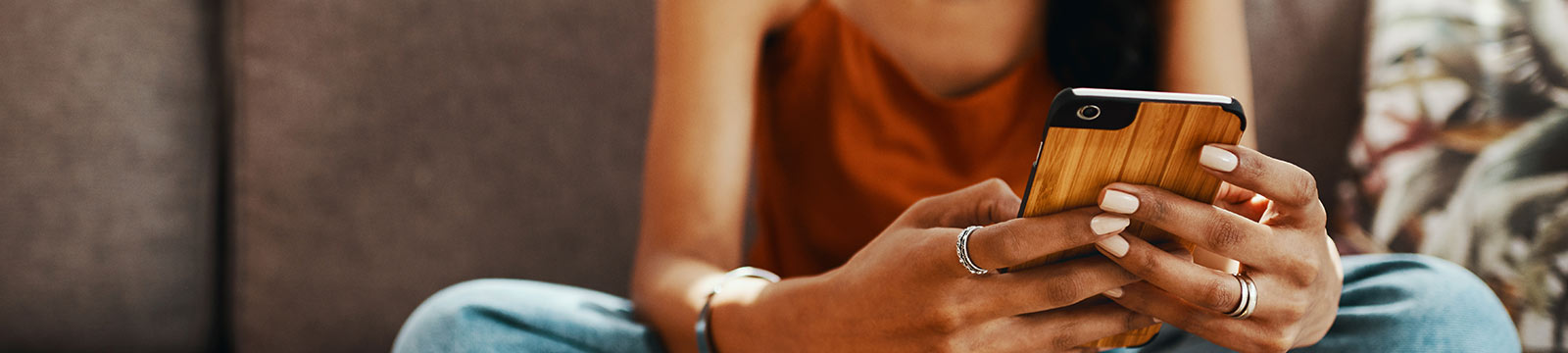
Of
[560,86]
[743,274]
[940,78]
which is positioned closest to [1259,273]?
[743,274]

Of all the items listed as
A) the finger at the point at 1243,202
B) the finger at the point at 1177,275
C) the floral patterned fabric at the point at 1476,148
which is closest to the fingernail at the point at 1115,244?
the finger at the point at 1177,275

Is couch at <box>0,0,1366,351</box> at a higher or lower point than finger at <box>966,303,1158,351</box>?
lower

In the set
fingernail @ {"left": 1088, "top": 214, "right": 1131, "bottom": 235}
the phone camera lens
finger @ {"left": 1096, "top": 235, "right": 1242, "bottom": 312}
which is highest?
the phone camera lens

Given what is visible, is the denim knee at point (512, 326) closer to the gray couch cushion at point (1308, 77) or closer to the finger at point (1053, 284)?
the finger at point (1053, 284)

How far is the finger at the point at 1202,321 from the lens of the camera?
47 centimetres

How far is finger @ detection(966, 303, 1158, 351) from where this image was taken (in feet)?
1.54

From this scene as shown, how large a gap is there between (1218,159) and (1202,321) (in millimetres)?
114

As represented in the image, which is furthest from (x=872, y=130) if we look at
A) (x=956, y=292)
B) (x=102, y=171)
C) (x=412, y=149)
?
(x=102, y=171)

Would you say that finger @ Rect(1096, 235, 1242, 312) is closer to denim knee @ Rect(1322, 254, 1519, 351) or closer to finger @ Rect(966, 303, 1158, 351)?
finger @ Rect(966, 303, 1158, 351)

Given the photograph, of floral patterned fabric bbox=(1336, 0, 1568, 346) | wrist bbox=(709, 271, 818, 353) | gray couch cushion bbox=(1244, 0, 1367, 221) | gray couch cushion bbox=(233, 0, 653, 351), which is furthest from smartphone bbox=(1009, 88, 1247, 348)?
gray couch cushion bbox=(1244, 0, 1367, 221)

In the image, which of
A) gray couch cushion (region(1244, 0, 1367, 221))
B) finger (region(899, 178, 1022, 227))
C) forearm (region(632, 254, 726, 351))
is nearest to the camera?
finger (region(899, 178, 1022, 227))

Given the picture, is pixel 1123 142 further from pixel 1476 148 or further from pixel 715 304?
pixel 1476 148

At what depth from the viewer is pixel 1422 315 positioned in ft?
1.71

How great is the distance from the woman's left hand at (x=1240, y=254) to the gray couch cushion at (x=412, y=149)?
76cm
